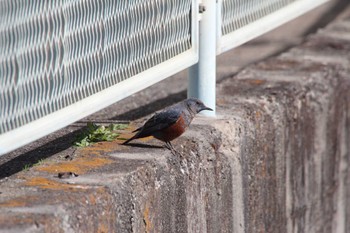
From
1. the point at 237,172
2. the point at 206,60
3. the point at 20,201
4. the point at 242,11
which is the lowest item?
the point at 237,172

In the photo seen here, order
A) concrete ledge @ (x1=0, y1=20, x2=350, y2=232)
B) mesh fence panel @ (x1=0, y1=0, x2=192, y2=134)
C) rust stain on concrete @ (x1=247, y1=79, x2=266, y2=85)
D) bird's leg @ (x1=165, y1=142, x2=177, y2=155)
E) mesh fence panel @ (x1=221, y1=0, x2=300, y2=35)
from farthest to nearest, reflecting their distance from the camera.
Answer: rust stain on concrete @ (x1=247, y1=79, x2=266, y2=85), mesh fence panel @ (x1=221, y1=0, x2=300, y2=35), bird's leg @ (x1=165, y1=142, x2=177, y2=155), concrete ledge @ (x1=0, y1=20, x2=350, y2=232), mesh fence panel @ (x1=0, y1=0, x2=192, y2=134)

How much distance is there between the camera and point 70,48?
12.1 ft

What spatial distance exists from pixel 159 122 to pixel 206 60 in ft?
1.77

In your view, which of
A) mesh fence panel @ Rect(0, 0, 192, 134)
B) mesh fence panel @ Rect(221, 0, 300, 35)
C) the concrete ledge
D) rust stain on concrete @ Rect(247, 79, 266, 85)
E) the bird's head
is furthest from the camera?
rust stain on concrete @ Rect(247, 79, 266, 85)

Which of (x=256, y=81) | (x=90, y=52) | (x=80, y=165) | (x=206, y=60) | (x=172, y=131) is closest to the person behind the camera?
(x=90, y=52)

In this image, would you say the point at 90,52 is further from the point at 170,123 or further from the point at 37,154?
the point at 170,123

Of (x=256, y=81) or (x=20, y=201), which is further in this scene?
(x=256, y=81)

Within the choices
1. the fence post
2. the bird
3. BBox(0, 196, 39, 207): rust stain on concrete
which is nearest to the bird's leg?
the bird

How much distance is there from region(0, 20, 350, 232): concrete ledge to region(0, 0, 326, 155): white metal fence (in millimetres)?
254

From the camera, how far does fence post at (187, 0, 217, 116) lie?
→ 4.78 metres

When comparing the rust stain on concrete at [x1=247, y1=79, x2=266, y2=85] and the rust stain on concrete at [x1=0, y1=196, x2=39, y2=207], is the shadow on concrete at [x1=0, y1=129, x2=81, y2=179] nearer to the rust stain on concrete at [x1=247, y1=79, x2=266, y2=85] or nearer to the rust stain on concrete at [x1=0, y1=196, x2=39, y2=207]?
the rust stain on concrete at [x1=0, y1=196, x2=39, y2=207]

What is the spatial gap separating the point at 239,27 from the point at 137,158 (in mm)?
1445

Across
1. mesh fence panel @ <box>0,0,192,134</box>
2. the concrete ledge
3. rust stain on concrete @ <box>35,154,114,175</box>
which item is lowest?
the concrete ledge

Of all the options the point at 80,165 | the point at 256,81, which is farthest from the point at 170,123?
the point at 256,81
